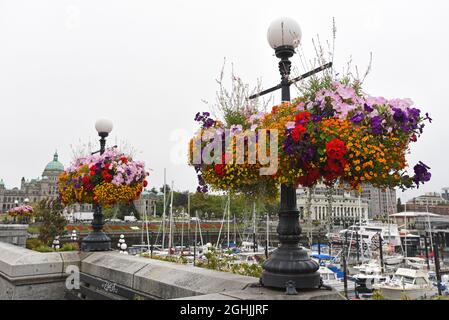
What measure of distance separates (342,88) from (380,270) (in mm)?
29152

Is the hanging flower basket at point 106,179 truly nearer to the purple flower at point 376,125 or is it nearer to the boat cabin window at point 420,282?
the purple flower at point 376,125

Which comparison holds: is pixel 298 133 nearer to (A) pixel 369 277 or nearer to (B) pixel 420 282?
(B) pixel 420 282

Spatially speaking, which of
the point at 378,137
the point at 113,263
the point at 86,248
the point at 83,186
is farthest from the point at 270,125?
the point at 86,248

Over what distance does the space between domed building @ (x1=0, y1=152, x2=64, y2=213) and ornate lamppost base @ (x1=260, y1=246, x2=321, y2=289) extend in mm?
140247

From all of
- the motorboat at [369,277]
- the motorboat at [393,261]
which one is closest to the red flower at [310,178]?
the motorboat at [369,277]

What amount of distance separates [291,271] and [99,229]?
556 centimetres

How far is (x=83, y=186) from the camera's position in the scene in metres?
7.29

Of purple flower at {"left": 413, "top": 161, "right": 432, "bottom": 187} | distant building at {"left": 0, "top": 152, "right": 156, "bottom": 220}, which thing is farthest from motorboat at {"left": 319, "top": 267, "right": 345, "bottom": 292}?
distant building at {"left": 0, "top": 152, "right": 156, "bottom": 220}

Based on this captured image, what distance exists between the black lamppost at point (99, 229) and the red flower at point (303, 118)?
5599 millimetres

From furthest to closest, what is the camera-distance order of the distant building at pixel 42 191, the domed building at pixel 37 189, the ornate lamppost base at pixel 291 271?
the domed building at pixel 37 189 < the distant building at pixel 42 191 < the ornate lamppost base at pixel 291 271

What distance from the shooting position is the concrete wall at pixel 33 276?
6.49 metres

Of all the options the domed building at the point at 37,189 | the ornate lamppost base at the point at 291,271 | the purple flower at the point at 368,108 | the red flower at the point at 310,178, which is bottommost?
the ornate lamppost base at the point at 291,271
